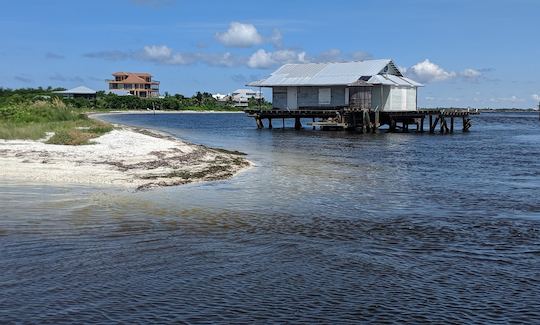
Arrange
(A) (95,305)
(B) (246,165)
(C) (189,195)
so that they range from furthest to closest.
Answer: (B) (246,165) → (C) (189,195) → (A) (95,305)

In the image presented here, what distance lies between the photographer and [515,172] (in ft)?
84.3

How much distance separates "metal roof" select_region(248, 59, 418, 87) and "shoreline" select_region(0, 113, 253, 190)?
36.6 meters

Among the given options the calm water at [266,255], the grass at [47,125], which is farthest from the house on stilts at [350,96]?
the calm water at [266,255]

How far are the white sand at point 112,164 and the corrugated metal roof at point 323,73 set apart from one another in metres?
36.7

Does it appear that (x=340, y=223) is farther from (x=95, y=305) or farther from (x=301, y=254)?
(x=95, y=305)

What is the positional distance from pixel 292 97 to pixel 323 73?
14.7 feet

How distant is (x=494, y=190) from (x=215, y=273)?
13545mm

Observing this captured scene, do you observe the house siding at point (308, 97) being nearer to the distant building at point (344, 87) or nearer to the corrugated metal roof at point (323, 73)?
the distant building at point (344, 87)

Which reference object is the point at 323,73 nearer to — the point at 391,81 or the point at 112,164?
the point at 391,81

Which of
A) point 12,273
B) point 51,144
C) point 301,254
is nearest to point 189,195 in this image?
point 301,254

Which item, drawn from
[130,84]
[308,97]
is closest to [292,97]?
[308,97]

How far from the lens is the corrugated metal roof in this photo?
6315 cm

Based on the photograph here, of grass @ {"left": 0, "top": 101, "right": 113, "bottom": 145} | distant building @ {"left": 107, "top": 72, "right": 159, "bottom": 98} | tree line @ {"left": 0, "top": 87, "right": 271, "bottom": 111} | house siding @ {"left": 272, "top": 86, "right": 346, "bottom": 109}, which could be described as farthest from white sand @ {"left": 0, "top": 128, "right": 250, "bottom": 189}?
distant building @ {"left": 107, "top": 72, "right": 159, "bottom": 98}

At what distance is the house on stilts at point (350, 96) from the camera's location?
61562mm
